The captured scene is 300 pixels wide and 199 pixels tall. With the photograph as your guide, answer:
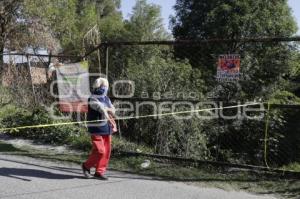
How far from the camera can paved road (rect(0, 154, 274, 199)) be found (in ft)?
21.5

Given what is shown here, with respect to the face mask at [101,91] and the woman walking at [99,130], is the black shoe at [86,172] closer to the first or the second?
the woman walking at [99,130]

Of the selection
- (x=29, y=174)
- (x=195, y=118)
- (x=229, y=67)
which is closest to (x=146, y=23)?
(x=195, y=118)

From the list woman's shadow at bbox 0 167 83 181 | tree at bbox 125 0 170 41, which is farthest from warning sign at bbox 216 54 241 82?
tree at bbox 125 0 170 41

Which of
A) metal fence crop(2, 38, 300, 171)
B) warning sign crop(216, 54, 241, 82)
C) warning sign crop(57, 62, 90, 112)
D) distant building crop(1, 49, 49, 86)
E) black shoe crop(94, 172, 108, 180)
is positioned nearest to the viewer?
black shoe crop(94, 172, 108, 180)

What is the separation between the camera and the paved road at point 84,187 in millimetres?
6551

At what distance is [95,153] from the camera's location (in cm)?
746

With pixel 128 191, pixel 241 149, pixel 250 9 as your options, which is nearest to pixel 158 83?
pixel 241 149

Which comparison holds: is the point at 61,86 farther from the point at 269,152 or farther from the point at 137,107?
the point at 269,152

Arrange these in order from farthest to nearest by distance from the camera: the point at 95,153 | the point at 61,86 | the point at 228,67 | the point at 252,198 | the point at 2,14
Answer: the point at 2,14 → the point at 61,86 → the point at 228,67 → the point at 95,153 → the point at 252,198

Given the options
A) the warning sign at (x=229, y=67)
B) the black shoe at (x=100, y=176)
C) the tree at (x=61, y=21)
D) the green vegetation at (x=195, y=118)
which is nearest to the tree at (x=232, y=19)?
the tree at (x=61, y=21)

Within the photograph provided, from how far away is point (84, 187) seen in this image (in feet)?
22.8

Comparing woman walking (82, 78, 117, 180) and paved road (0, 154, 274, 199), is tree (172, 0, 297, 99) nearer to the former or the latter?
woman walking (82, 78, 117, 180)

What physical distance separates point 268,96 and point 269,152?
382 cm

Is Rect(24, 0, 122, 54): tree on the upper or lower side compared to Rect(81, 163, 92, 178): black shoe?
upper
